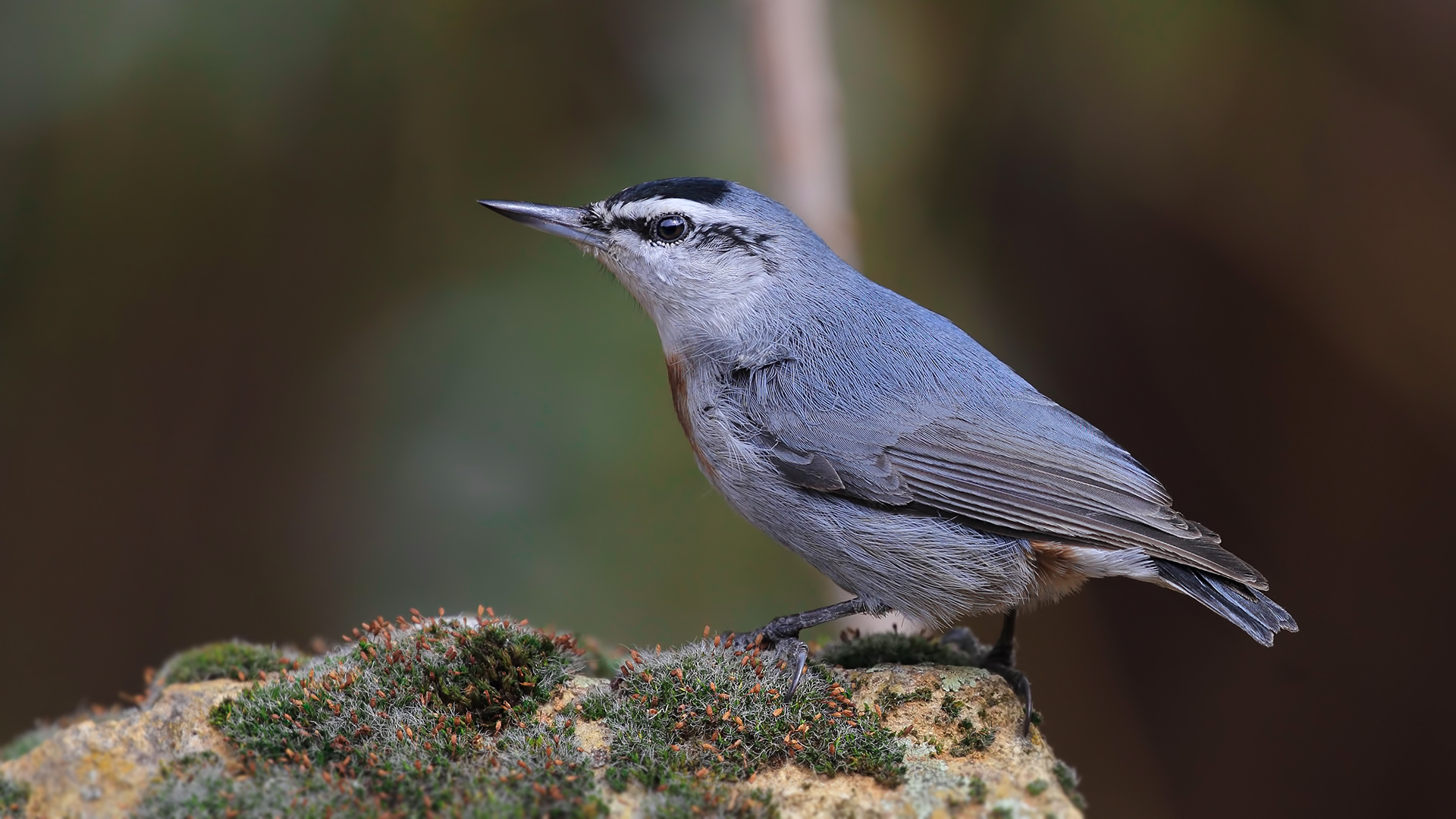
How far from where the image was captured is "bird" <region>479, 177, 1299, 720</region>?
10.2ft

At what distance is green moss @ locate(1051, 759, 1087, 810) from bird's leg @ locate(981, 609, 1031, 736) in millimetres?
257

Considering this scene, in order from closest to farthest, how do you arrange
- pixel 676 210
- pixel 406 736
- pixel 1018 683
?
pixel 406 736 < pixel 1018 683 < pixel 676 210

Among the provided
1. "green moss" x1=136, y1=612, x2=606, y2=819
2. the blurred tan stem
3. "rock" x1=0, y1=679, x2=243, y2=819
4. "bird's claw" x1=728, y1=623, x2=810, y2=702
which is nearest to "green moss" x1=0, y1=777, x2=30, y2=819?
"rock" x1=0, y1=679, x2=243, y2=819

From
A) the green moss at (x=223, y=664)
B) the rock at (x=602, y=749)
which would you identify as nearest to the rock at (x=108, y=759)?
the rock at (x=602, y=749)

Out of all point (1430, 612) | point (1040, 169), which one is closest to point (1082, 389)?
point (1040, 169)

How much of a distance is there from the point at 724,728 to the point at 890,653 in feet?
2.95

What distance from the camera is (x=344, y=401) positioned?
5039mm

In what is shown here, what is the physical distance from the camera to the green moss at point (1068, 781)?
2625 mm

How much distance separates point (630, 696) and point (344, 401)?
285cm

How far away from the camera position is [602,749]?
2.67m

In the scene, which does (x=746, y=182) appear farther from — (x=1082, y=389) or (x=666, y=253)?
(x=1082, y=389)

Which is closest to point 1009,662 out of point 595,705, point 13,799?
point 595,705

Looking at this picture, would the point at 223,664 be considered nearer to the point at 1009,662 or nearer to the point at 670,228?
the point at 670,228

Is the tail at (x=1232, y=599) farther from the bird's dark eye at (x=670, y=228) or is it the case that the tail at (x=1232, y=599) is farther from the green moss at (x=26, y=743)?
the green moss at (x=26, y=743)
